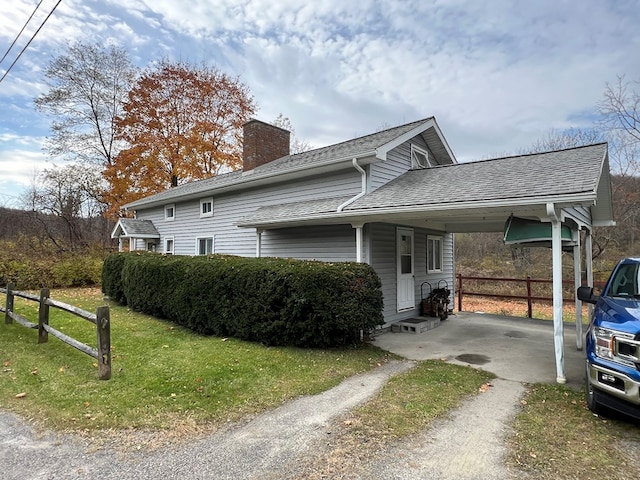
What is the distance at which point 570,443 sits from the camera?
138 inches

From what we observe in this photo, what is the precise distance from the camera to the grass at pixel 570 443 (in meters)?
3.06

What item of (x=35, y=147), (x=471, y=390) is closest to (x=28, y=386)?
(x=471, y=390)

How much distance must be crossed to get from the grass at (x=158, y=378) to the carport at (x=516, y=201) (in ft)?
9.38

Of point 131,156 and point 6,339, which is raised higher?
point 131,156

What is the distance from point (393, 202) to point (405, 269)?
3155 mm

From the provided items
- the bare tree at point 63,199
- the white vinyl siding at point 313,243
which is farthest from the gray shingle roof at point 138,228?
the white vinyl siding at point 313,243

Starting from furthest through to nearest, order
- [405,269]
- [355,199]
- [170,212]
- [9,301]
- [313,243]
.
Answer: [170,212] < [405,269] < [313,243] < [355,199] < [9,301]

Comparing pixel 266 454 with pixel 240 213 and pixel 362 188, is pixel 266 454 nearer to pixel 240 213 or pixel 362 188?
pixel 362 188

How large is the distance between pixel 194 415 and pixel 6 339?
560 centimetres

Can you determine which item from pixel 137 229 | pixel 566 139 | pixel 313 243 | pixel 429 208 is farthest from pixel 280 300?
pixel 566 139

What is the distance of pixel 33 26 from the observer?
24.6ft

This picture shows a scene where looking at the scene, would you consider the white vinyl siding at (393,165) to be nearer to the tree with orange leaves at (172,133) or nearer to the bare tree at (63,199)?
the tree with orange leaves at (172,133)

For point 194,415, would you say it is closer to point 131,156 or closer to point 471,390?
point 471,390

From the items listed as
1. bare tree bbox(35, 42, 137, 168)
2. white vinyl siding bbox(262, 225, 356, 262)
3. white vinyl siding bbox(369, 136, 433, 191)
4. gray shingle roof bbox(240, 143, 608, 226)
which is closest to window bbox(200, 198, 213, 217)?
white vinyl siding bbox(262, 225, 356, 262)
